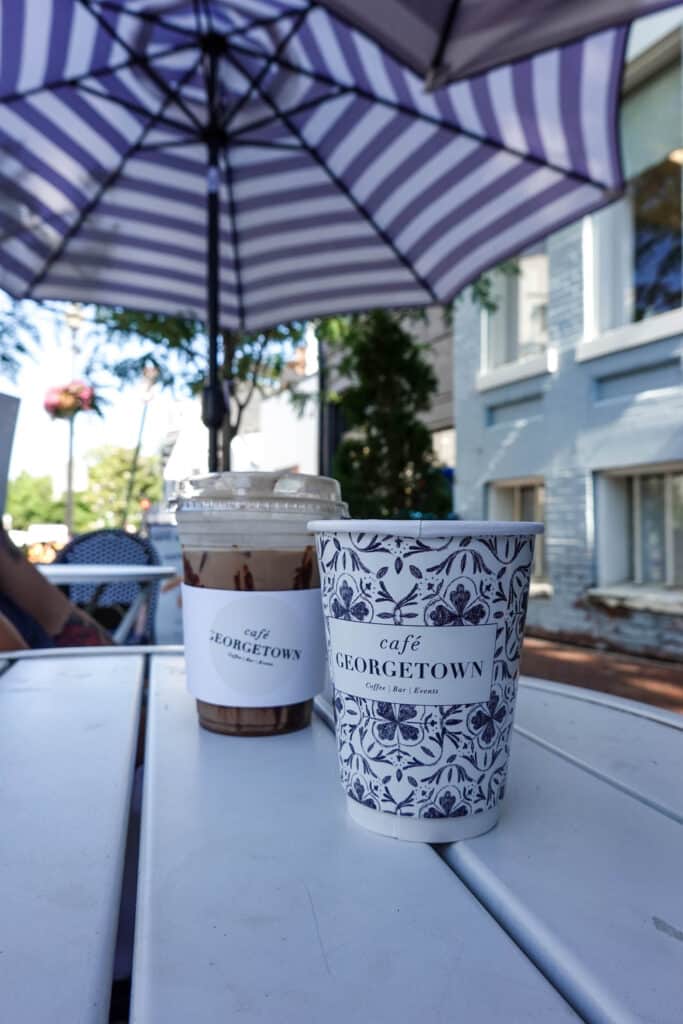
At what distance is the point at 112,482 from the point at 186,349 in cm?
1342

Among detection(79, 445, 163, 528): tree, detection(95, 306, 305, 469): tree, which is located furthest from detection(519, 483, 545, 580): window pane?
detection(79, 445, 163, 528): tree

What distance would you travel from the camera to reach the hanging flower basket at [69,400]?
5.93 m

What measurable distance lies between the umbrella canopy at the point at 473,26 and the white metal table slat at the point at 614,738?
5.00ft

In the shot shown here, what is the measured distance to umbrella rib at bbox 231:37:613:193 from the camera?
256cm

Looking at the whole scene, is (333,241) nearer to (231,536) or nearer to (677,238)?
(677,238)

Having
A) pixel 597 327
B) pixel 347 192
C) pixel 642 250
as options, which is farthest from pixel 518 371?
pixel 347 192

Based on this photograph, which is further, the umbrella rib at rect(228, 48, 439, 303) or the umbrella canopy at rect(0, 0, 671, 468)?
the umbrella rib at rect(228, 48, 439, 303)

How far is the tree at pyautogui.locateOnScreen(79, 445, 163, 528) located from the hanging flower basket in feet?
25.1

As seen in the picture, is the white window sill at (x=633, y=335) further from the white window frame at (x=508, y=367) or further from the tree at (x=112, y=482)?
the tree at (x=112, y=482)

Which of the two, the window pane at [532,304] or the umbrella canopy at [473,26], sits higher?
the window pane at [532,304]

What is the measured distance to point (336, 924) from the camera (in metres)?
0.35

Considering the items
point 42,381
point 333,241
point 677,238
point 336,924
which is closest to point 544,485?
point 677,238

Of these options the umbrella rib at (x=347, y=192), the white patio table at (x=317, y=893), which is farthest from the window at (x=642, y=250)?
the white patio table at (x=317, y=893)

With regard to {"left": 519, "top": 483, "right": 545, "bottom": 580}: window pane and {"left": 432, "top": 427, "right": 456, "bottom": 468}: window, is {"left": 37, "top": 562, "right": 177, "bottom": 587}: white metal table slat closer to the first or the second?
{"left": 519, "top": 483, "right": 545, "bottom": 580}: window pane
